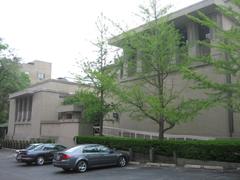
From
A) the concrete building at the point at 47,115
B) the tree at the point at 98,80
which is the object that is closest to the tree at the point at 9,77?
the concrete building at the point at 47,115

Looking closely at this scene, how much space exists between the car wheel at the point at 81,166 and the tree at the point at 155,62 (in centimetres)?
570

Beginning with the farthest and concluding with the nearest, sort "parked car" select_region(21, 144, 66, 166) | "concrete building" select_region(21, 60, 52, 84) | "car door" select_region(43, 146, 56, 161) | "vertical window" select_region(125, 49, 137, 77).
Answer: "concrete building" select_region(21, 60, 52, 84), "vertical window" select_region(125, 49, 137, 77), "car door" select_region(43, 146, 56, 161), "parked car" select_region(21, 144, 66, 166)

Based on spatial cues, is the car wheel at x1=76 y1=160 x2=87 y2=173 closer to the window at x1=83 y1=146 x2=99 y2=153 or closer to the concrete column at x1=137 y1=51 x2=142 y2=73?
the window at x1=83 y1=146 x2=99 y2=153

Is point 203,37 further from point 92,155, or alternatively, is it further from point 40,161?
point 40,161

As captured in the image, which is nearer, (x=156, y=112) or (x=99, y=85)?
(x=156, y=112)

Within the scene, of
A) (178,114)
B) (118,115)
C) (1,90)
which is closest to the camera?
(178,114)

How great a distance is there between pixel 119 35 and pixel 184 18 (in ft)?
17.8

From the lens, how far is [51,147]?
891 inches

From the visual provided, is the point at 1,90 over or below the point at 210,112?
over

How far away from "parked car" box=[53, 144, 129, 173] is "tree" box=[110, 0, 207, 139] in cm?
385

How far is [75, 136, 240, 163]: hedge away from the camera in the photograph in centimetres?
1711

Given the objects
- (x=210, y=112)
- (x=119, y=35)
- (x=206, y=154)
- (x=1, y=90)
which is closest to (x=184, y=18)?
(x=119, y=35)

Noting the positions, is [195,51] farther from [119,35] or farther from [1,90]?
[1,90]

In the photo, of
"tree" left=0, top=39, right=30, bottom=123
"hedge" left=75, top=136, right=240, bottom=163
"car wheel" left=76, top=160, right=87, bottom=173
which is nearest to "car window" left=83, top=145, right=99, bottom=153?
"car wheel" left=76, top=160, right=87, bottom=173
